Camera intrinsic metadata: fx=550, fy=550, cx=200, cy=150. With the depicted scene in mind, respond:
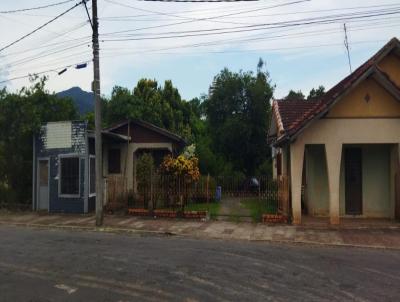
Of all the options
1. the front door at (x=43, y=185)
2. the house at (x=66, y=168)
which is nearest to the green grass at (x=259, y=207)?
the house at (x=66, y=168)

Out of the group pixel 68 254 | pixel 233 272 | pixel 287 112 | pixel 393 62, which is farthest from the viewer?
pixel 287 112

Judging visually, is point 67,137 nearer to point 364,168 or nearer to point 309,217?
point 309,217

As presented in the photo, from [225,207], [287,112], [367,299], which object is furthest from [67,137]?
[367,299]

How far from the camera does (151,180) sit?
21500 mm

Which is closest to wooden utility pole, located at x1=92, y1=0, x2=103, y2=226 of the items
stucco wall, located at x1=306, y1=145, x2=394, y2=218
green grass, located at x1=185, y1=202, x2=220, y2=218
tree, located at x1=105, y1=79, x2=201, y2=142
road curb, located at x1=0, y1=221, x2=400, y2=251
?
road curb, located at x1=0, y1=221, x2=400, y2=251

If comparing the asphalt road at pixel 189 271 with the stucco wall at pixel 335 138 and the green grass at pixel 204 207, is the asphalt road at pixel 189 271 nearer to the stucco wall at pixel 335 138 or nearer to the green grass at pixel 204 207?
the stucco wall at pixel 335 138

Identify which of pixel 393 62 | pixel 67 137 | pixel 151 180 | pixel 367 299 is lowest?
pixel 367 299

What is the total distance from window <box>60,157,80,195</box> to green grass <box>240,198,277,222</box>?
7.27 m

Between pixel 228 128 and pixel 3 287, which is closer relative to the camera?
pixel 3 287

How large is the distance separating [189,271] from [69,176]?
45.2ft

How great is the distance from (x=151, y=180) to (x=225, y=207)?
4083 mm

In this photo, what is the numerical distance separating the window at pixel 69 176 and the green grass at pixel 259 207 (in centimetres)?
727

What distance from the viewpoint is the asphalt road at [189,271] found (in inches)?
334

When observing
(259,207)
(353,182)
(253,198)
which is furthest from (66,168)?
(353,182)
